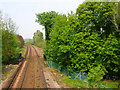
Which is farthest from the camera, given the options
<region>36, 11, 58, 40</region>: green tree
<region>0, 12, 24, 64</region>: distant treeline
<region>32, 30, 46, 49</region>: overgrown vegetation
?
<region>32, 30, 46, 49</region>: overgrown vegetation

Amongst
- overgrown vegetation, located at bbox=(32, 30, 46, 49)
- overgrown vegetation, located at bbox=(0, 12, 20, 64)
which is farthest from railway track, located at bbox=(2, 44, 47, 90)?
overgrown vegetation, located at bbox=(32, 30, 46, 49)

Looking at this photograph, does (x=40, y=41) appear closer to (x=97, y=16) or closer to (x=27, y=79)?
(x=27, y=79)

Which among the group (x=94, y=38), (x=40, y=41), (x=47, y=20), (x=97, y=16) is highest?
(x=47, y=20)

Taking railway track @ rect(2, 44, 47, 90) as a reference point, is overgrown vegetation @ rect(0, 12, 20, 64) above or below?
above

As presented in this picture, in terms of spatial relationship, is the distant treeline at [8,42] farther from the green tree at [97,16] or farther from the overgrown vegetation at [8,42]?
the green tree at [97,16]

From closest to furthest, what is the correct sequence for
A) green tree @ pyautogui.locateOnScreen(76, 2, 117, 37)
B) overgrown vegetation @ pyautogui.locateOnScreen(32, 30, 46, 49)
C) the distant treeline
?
green tree @ pyautogui.locateOnScreen(76, 2, 117, 37), the distant treeline, overgrown vegetation @ pyautogui.locateOnScreen(32, 30, 46, 49)

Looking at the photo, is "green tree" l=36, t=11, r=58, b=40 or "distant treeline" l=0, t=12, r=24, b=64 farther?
"green tree" l=36, t=11, r=58, b=40

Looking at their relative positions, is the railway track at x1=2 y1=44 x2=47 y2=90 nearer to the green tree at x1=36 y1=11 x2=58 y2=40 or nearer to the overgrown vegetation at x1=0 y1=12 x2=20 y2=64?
the overgrown vegetation at x1=0 y1=12 x2=20 y2=64

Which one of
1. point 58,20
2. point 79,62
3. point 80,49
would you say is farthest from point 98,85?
point 58,20

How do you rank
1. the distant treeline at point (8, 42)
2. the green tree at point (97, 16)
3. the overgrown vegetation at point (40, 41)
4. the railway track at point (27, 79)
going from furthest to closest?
1. the overgrown vegetation at point (40, 41)
2. the distant treeline at point (8, 42)
3. the green tree at point (97, 16)
4. the railway track at point (27, 79)

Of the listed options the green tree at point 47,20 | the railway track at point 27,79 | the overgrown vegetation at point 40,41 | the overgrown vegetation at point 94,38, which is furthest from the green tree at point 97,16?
the overgrown vegetation at point 40,41

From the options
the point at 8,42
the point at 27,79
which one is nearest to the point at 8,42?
the point at 8,42

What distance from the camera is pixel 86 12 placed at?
1308 centimetres

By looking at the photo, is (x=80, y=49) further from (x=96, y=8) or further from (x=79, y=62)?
(x=96, y=8)
